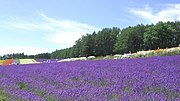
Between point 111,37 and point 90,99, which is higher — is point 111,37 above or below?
above

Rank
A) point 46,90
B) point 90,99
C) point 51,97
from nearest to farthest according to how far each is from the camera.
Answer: point 90,99 < point 51,97 < point 46,90

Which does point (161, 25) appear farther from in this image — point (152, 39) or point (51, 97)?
point (51, 97)

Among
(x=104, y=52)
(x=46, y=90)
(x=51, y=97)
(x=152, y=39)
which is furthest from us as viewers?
(x=104, y=52)

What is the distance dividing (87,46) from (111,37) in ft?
21.1

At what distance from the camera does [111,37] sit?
81000mm

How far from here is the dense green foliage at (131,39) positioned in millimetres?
58875

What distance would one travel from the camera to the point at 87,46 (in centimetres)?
7781

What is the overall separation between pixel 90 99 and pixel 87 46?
7225 cm

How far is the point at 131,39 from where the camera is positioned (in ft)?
218

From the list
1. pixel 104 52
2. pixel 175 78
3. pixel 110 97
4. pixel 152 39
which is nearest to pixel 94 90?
pixel 110 97

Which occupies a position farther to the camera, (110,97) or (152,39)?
(152,39)

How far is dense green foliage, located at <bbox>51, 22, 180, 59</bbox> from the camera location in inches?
A: 2318

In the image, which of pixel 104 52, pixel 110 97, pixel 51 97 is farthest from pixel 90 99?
pixel 104 52

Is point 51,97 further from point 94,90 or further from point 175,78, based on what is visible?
point 175,78
